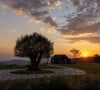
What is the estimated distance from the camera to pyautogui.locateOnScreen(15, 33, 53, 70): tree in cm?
5506

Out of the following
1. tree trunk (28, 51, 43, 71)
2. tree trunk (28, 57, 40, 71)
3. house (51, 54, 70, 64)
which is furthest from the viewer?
house (51, 54, 70, 64)

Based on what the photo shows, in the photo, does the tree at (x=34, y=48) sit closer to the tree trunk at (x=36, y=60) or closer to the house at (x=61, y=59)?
the tree trunk at (x=36, y=60)

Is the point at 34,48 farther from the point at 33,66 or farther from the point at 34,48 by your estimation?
the point at 33,66

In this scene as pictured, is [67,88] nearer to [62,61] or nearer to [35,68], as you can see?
[35,68]

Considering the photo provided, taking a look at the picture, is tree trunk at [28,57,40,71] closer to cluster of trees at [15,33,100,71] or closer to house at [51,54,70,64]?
cluster of trees at [15,33,100,71]

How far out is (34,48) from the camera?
181 ft

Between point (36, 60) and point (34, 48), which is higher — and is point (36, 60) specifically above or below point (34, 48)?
below

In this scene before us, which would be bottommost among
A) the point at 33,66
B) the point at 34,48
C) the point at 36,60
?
the point at 33,66

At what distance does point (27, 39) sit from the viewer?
187 feet

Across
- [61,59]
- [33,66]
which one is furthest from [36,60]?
[61,59]

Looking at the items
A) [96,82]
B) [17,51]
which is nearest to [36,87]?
[96,82]

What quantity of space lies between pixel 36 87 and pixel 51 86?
35.0 inches

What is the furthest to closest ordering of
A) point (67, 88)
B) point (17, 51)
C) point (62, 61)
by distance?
point (62, 61)
point (17, 51)
point (67, 88)

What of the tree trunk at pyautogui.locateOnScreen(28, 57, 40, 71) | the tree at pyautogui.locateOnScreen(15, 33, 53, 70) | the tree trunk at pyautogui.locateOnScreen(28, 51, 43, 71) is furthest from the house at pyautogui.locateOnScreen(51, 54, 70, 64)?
the tree trunk at pyautogui.locateOnScreen(28, 57, 40, 71)
